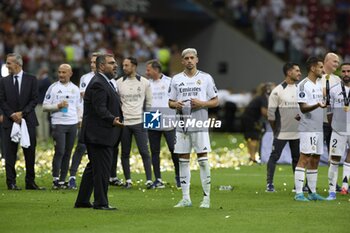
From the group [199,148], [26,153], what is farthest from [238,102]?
[199,148]

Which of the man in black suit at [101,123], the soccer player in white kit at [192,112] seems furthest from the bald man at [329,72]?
the man in black suit at [101,123]

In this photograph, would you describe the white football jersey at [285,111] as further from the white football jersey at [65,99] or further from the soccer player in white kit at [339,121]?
the white football jersey at [65,99]

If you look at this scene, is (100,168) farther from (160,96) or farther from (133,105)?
(160,96)

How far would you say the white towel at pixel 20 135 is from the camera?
59.6ft

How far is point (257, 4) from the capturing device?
45719mm

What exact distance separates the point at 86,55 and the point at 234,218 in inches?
943

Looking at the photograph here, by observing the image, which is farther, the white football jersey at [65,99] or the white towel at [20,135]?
the white football jersey at [65,99]

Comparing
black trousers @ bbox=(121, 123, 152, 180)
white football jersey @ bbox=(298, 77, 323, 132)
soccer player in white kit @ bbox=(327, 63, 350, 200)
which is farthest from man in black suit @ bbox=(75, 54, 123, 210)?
soccer player in white kit @ bbox=(327, 63, 350, 200)

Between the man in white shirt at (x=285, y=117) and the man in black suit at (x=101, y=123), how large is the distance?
4381mm

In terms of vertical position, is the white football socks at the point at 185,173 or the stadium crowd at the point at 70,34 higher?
the stadium crowd at the point at 70,34

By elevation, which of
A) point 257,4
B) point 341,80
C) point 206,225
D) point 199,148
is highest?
point 257,4

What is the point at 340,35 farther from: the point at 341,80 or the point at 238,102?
the point at 341,80

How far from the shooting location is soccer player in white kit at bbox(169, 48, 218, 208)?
15383 mm

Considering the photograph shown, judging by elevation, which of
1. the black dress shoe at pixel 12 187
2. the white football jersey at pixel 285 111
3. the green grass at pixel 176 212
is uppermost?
the white football jersey at pixel 285 111
